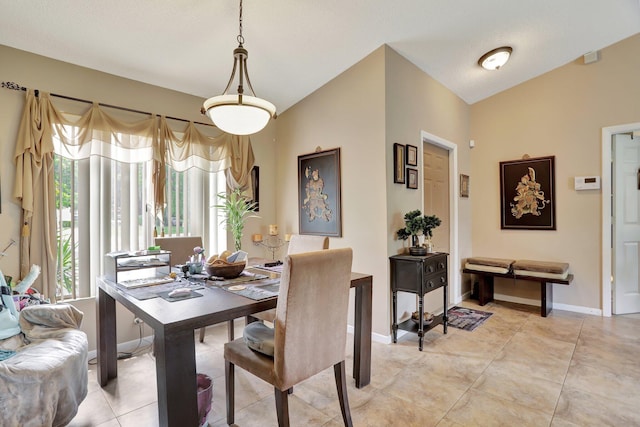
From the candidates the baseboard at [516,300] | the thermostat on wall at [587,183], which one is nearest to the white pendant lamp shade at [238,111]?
the thermostat on wall at [587,183]

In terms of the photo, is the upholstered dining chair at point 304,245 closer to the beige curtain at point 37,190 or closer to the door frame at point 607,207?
the beige curtain at point 37,190

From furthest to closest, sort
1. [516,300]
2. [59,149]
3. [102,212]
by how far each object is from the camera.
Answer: [516,300] → [102,212] → [59,149]

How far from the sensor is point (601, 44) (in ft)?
11.8

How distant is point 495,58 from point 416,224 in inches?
78.0

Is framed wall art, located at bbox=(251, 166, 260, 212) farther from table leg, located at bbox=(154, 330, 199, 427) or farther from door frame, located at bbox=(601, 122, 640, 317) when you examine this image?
door frame, located at bbox=(601, 122, 640, 317)

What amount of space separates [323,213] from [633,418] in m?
2.80

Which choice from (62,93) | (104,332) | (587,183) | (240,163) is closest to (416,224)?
(240,163)

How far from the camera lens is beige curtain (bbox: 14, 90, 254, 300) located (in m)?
2.46

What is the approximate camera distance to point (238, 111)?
206cm

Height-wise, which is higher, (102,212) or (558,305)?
(102,212)

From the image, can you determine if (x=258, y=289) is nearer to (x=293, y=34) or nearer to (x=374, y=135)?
(x=374, y=135)

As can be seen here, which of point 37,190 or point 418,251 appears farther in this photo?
point 418,251

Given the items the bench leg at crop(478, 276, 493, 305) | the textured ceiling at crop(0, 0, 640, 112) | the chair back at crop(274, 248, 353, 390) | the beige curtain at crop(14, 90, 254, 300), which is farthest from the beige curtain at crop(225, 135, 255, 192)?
the bench leg at crop(478, 276, 493, 305)

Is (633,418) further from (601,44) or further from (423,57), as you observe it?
(601,44)
